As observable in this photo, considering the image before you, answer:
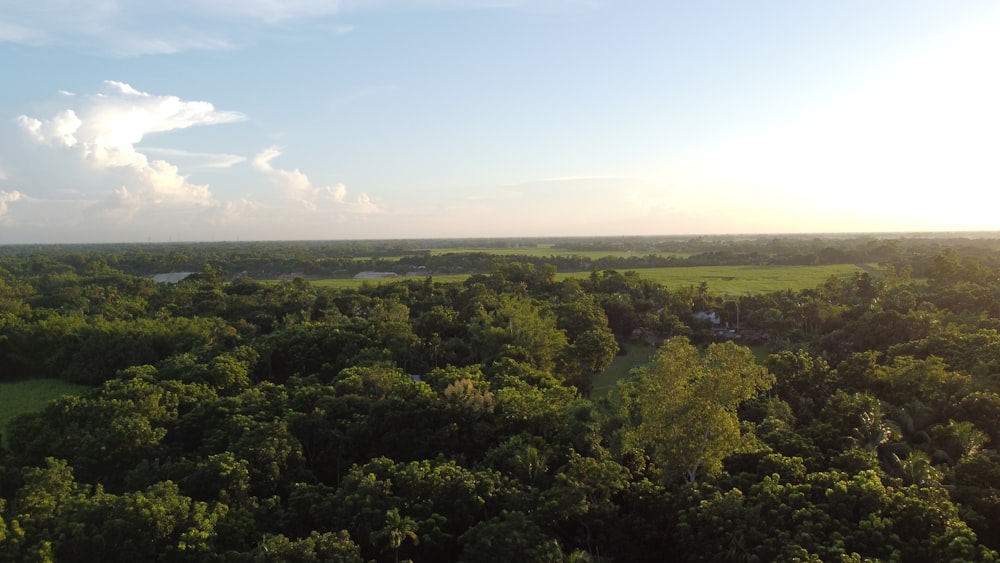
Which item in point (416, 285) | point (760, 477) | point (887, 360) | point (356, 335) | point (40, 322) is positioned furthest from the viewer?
point (416, 285)

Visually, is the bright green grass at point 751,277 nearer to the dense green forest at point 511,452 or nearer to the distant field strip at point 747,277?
the distant field strip at point 747,277

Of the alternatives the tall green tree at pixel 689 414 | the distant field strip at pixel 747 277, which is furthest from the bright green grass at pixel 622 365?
→ the distant field strip at pixel 747 277

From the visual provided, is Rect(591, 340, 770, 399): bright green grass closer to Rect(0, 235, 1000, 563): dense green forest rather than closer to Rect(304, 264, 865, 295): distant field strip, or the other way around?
Rect(0, 235, 1000, 563): dense green forest

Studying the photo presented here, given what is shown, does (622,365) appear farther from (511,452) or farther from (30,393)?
(30,393)

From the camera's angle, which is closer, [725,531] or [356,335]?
[725,531]

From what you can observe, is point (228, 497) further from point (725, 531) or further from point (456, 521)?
point (725, 531)

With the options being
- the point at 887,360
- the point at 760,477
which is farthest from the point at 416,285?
the point at 760,477

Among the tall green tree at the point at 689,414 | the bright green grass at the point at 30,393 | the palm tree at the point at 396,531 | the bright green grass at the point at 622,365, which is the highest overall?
the tall green tree at the point at 689,414

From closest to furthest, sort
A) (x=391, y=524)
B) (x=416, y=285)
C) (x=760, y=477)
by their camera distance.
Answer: (x=391, y=524) < (x=760, y=477) < (x=416, y=285)
